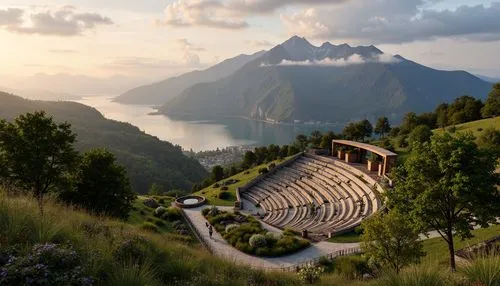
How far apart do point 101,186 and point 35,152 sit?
598 cm

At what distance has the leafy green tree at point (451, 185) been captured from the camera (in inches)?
571

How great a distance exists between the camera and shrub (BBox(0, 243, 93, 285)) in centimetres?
530

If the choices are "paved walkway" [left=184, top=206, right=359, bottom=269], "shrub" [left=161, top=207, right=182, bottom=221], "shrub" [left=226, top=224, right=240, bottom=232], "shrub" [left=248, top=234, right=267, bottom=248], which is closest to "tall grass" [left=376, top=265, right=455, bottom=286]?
"paved walkway" [left=184, top=206, right=359, bottom=269]

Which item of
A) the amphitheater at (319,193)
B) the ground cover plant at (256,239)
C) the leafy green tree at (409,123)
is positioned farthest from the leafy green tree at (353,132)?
the ground cover plant at (256,239)

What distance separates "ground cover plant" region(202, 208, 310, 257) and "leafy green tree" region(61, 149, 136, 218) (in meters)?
9.47

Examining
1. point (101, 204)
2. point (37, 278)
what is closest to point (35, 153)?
point (101, 204)

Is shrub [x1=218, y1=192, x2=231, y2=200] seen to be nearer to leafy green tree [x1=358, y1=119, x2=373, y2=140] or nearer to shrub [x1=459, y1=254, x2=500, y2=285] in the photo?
leafy green tree [x1=358, y1=119, x2=373, y2=140]

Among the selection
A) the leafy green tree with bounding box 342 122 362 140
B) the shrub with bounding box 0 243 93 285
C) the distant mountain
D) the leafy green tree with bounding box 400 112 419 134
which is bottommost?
the distant mountain

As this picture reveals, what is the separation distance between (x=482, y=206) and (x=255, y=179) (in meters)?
39.0

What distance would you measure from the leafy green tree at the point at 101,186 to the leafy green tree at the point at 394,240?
61.7 ft

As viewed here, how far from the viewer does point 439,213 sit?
15.4 m

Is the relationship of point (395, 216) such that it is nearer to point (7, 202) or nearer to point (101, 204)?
point (7, 202)

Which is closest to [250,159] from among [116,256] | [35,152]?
[35,152]

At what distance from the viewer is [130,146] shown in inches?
5763
